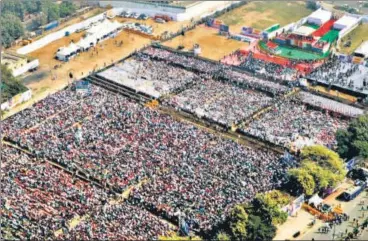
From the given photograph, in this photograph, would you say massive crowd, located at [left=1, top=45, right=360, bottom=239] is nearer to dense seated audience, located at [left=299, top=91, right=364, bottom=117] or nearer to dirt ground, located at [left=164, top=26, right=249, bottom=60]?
dense seated audience, located at [left=299, top=91, right=364, bottom=117]

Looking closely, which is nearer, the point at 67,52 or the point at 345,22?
the point at 67,52

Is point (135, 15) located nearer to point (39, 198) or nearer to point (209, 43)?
point (209, 43)

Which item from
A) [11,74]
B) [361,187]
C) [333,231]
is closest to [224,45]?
[11,74]

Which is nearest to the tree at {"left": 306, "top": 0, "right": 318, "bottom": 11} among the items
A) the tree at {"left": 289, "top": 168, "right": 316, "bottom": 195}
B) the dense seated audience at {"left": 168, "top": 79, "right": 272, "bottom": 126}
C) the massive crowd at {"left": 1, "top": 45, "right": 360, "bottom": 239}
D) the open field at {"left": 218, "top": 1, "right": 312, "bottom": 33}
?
the open field at {"left": 218, "top": 1, "right": 312, "bottom": 33}

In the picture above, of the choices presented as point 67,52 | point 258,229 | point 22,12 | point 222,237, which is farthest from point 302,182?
point 22,12

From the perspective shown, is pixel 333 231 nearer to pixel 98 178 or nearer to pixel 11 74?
pixel 98 178

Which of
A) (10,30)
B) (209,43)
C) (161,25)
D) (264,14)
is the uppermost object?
(10,30)

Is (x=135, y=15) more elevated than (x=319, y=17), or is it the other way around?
(x=319, y=17)
